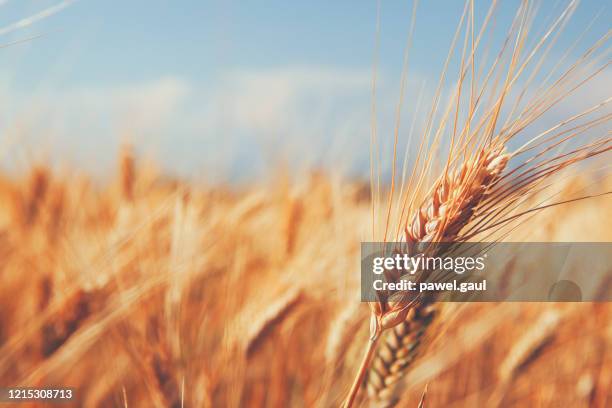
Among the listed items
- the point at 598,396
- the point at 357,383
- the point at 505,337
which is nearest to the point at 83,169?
the point at 357,383

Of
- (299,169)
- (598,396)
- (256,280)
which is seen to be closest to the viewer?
(598,396)

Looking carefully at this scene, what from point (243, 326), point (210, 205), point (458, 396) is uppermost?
point (210, 205)

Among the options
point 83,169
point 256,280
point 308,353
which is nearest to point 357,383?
point 308,353

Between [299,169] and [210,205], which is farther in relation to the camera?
[299,169]

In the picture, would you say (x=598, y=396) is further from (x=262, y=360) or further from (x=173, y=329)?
(x=173, y=329)

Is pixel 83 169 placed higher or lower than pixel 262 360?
higher

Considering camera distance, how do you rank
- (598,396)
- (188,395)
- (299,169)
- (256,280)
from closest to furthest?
(188,395), (598,396), (256,280), (299,169)

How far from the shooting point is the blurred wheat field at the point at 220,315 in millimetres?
542

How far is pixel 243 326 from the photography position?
1.98 ft

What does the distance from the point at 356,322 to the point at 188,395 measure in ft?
0.75

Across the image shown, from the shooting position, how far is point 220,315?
0.67 meters

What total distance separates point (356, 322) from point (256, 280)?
255 mm

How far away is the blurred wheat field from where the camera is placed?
542 millimetres

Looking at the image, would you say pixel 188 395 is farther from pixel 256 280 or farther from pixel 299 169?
pixel 299 169
